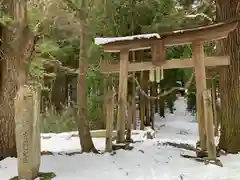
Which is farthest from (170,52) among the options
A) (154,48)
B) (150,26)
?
(154,48)

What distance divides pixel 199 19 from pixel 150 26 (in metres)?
1.86

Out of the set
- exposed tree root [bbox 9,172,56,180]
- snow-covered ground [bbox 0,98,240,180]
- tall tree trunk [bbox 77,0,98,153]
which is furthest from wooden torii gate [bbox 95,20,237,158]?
exposed tree root [bbox 9,172,56,180]

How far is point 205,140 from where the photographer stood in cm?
745

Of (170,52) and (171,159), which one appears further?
(170,52)

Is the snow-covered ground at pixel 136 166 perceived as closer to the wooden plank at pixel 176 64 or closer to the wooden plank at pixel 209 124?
the wooden plank at pixel 209 124

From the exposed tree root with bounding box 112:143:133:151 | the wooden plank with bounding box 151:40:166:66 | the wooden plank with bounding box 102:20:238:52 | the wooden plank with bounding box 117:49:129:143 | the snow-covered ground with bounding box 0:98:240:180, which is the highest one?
the wooden plank with bounding box 102:20:238:52

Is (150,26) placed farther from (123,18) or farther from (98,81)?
(98,81)

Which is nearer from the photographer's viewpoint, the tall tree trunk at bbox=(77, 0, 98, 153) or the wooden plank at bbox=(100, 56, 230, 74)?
the wooden plank at bbox=(100, 56, 230, 74)

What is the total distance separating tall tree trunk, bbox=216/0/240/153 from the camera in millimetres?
7816

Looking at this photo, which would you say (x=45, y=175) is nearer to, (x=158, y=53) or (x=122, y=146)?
(x=122, y=146)

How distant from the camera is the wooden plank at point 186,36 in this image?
23.5 ft

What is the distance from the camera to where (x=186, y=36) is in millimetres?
7586

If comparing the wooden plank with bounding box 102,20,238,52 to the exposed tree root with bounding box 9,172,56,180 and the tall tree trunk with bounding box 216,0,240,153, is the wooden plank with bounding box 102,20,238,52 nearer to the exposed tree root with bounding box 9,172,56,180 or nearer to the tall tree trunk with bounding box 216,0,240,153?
the tall tree trunk with bounding box 216,0,240,153

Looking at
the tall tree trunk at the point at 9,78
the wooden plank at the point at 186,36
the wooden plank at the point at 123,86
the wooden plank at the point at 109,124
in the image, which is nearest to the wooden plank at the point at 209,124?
the wooden plank at the point at 186,36
